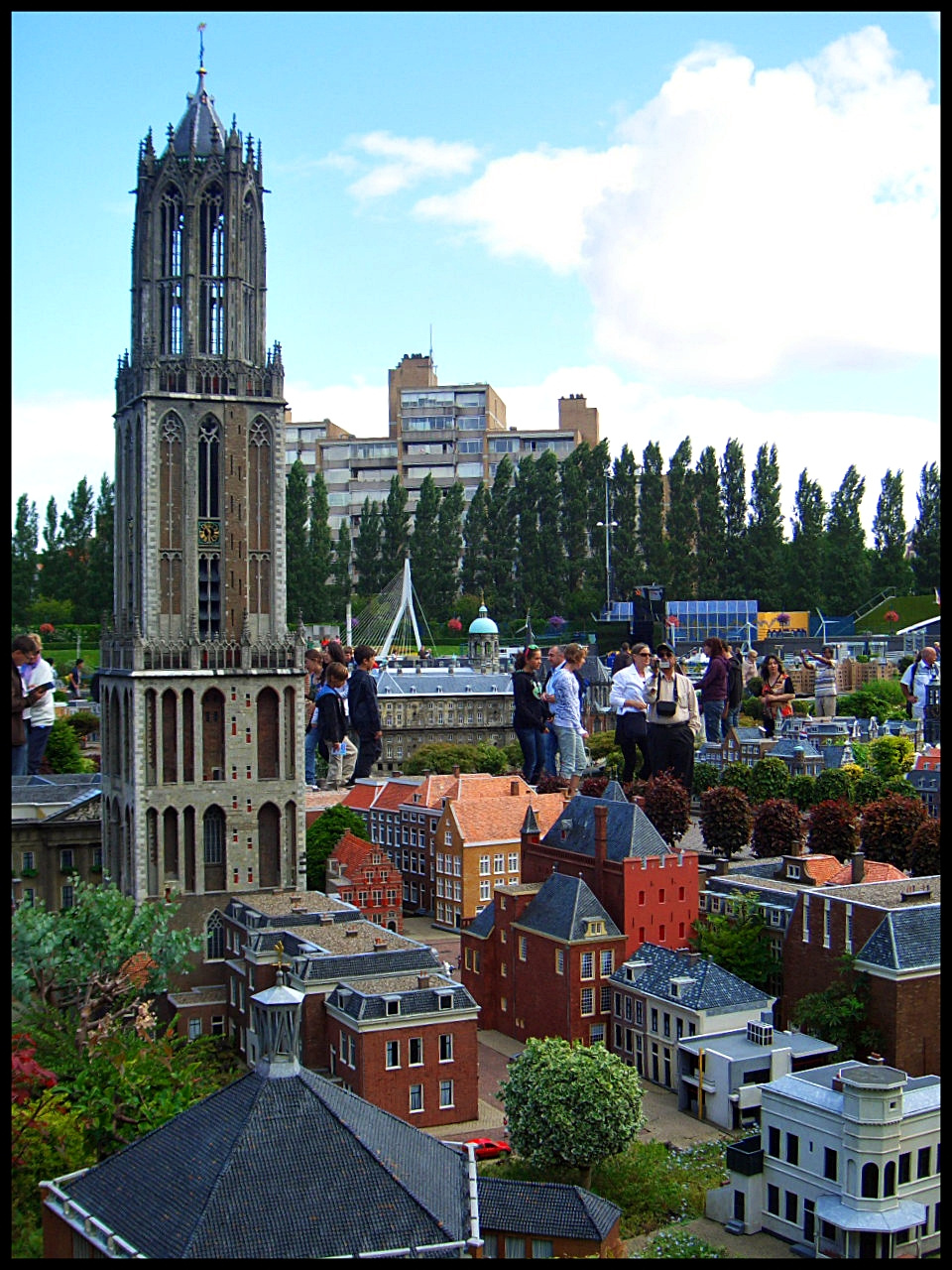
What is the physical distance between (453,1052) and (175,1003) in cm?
895

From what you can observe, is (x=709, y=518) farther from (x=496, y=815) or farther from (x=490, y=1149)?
(x=490, y=1149)

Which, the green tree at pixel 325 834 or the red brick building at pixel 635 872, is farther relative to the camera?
the green tree at pixel 325 834

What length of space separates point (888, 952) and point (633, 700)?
10.7 metres

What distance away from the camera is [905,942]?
31000 millimetres

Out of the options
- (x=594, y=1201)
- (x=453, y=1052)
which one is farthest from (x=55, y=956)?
(x=594, y=1201)

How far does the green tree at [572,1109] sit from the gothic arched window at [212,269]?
2521 cm

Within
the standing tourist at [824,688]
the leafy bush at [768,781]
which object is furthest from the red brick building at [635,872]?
the standing tourist at [824,688]

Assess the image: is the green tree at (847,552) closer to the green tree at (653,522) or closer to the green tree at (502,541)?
the green tree at (653,522)

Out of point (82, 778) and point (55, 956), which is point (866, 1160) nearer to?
point (55, 956)

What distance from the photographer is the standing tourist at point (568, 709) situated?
2469 cm

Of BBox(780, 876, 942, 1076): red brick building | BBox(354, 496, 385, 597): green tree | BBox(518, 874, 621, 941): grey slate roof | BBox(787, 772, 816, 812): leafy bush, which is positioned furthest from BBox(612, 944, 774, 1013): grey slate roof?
BBox(354, 496, 385, 597): green tree

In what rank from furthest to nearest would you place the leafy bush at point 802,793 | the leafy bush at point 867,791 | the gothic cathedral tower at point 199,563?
the leafy bush at point 802,793 → the leafy bush at point 867,791 → the gothic cathedral tower at point 199,563

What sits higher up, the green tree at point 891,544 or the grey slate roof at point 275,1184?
the green tree at point 891,544

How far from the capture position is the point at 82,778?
56219 mm
